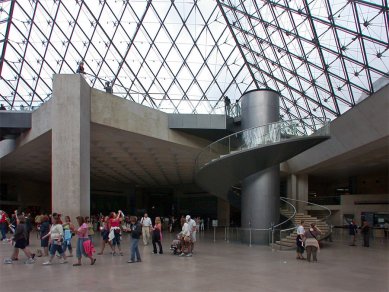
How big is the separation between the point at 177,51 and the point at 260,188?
19174 millimetres

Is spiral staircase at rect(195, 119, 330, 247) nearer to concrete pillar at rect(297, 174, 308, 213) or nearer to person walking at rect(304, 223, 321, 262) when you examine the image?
person walking at rect(304, 223, 321, 262)

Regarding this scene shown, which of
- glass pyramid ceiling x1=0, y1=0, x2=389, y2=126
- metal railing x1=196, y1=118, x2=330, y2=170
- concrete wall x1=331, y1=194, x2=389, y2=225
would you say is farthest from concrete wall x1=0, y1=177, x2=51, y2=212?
concrete wall x1=331, y1=194, x2=389, y2=225

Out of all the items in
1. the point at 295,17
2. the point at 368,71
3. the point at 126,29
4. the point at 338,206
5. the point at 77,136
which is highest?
the point at 126,29

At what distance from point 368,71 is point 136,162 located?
1748 cm

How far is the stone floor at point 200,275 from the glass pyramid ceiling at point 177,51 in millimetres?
13703

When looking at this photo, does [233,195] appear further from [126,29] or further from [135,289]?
[126,29]

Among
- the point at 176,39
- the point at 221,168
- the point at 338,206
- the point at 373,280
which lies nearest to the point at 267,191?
the point at 221,168

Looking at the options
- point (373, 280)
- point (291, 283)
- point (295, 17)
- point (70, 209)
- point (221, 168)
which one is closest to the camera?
point (291, 283)

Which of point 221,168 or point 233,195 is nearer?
point 221,168

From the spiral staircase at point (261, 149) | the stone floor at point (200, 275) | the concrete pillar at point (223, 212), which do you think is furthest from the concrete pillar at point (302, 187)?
the stone floor at point (200, 275)

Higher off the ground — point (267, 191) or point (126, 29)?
point (126, 29)

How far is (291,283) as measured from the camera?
8523 mm

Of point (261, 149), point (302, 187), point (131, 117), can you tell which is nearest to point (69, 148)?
point (131, 117)

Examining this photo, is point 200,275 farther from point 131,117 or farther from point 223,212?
point 223,212
